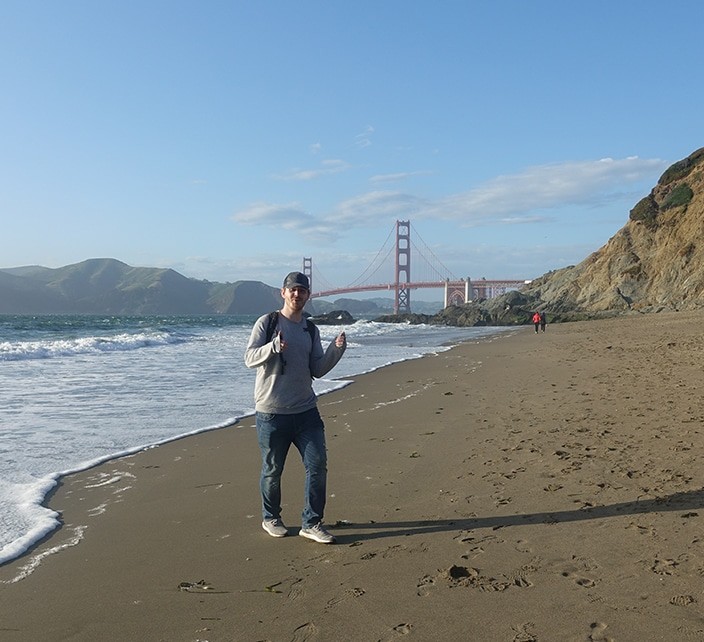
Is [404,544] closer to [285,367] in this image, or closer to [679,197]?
[285,367]

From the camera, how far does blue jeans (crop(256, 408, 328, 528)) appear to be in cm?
345

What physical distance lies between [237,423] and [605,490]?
4199mm

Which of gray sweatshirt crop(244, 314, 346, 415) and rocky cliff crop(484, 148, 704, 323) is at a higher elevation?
rocky cliff crop(484, 148, 704, 323)

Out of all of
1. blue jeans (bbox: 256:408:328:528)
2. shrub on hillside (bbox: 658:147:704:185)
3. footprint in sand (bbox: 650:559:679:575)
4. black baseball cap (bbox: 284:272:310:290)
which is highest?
shrub on hillside (bbox: 658:147:704:185)

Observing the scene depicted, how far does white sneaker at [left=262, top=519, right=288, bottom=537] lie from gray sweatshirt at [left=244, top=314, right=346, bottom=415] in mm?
585

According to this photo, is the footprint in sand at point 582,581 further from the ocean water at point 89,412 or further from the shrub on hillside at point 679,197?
the shrub on hillside at point 679,197

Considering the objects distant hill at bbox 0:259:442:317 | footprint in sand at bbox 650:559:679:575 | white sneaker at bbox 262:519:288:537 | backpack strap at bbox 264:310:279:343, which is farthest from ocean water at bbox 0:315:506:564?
distant hill at bbox 0:259:442:317

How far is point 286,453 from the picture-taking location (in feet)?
11.6

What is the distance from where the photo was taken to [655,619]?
2.23m

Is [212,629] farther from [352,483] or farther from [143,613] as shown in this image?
[352,483]

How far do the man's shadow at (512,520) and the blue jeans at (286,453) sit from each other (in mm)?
248

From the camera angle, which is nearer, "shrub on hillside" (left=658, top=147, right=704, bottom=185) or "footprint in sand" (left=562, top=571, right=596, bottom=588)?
"footprint in sand" (left=562, top=571, right=596, bottom=588)

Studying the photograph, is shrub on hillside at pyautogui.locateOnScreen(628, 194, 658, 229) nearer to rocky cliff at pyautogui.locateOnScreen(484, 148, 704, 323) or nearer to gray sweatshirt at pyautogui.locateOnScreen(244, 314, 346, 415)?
rocky cliff at pyautogui.locateOnScreen(484, 148, 704, 323)

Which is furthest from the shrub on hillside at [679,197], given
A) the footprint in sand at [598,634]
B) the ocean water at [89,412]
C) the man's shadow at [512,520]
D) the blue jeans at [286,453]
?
the footprint in sand at [598,634]
